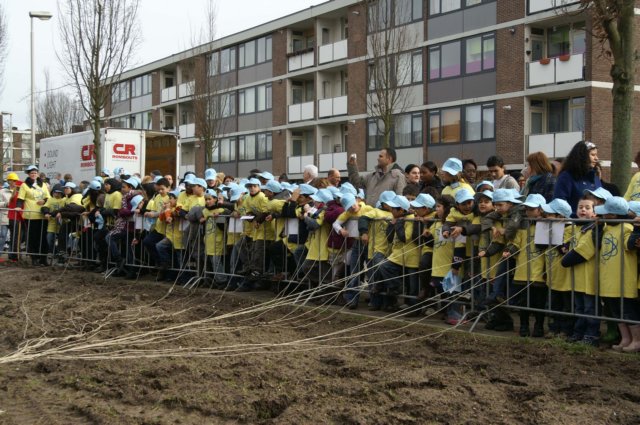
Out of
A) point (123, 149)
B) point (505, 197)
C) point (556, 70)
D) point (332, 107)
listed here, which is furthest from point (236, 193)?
point (332, 107)

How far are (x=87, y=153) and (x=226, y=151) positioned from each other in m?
25.3

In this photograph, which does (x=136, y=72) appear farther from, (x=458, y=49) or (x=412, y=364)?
(x=412, y=364)

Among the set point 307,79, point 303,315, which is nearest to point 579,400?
point 303,315

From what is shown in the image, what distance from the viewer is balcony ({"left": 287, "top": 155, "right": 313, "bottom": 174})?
4222 centimetres

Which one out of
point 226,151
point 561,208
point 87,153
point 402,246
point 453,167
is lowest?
point 402,246

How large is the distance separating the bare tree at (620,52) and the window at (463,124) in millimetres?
19896

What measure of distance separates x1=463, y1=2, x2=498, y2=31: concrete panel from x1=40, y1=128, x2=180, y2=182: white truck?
1423 cm

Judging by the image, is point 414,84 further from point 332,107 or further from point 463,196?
point 463,196

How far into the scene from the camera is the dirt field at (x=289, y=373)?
17.9 feet

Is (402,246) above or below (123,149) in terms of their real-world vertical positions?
below

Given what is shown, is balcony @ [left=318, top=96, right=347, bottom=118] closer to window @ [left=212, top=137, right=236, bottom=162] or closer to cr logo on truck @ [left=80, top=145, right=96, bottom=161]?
window @ [left=212, top=137, right=236, bottom=162]

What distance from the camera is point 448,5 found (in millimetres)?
32875

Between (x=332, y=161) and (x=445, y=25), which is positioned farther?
(x=332, y=161)

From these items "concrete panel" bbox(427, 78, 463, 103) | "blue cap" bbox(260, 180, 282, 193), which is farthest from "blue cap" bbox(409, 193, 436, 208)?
"concrete panel" bbox(427, 78, 463, 103)
